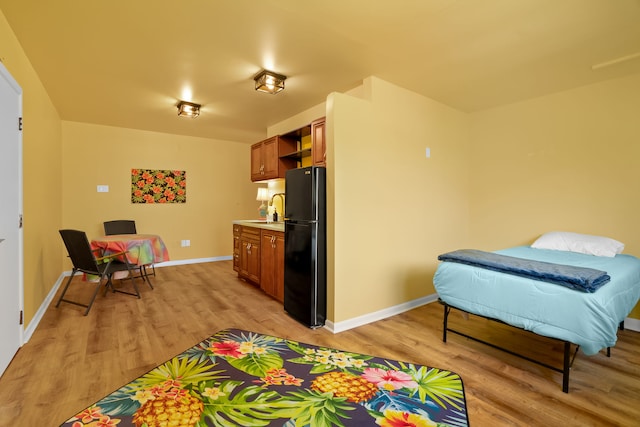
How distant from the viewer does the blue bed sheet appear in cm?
175

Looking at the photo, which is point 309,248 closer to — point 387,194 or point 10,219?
point 387,194

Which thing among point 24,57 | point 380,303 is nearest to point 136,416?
point 380,303

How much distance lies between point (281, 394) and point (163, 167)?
220 inches

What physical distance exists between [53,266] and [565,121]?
660 centimetres

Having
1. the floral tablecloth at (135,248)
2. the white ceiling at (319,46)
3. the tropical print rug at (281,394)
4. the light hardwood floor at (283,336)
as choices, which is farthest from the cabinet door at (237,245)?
the tropical print rug at (281,394)

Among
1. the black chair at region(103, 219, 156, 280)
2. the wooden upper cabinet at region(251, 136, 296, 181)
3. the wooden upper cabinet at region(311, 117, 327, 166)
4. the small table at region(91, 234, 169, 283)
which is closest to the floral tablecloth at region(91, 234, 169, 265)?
the small table at region(91, 234, 169, 283)

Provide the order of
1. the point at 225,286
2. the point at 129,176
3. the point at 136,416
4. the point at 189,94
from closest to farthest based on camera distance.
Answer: the point at 136,416 → the point at 189,94 → the point at 225,286 → the point at 129,176

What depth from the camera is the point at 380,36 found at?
2.32m

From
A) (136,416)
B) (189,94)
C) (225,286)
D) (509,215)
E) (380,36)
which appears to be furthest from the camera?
(225,286)

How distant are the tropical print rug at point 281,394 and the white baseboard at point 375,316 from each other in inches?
61.7

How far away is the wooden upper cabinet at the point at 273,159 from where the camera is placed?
13.9 ft

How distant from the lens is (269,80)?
3004 mm

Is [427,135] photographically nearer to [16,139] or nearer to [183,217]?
[16,139]

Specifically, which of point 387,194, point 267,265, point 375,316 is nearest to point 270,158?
point 267,265
